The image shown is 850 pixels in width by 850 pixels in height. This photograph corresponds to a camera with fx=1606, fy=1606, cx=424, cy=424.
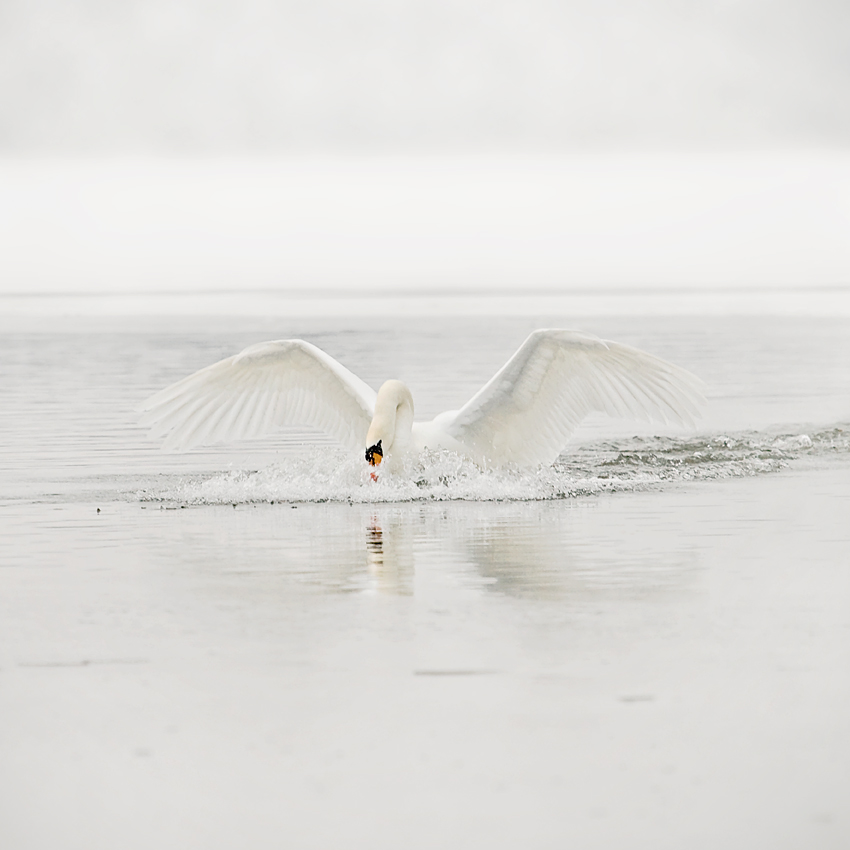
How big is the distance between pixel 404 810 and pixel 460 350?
Result: 29.7m

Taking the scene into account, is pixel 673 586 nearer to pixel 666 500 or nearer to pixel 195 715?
pixel 195 715

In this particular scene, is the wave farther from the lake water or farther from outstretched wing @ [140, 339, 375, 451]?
outstretched wing @ [140, 339, 375, 451]

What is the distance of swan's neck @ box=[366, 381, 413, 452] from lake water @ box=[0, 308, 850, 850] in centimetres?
32

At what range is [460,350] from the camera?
3406 centimetres

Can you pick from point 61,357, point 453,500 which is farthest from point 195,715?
point 61,357

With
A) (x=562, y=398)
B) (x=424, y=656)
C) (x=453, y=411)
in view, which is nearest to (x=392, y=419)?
(x=453, y=411)

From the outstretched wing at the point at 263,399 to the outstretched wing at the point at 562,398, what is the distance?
3.89ft

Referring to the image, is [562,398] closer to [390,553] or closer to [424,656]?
[390,553]

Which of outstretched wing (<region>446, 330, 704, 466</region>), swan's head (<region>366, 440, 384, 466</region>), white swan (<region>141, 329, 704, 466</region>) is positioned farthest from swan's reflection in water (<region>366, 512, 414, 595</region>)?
outstretched wing (<region>446, 330, 704, 466</region>)

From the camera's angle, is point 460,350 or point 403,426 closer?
point 403,426

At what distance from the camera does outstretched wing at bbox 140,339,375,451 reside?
13070 mm

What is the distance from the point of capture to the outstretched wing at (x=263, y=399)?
13.1 meters

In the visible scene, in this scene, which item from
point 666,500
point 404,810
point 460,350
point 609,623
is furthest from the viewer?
point 460,350

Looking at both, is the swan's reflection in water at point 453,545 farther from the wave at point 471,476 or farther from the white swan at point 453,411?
the white swan at point 453,411
